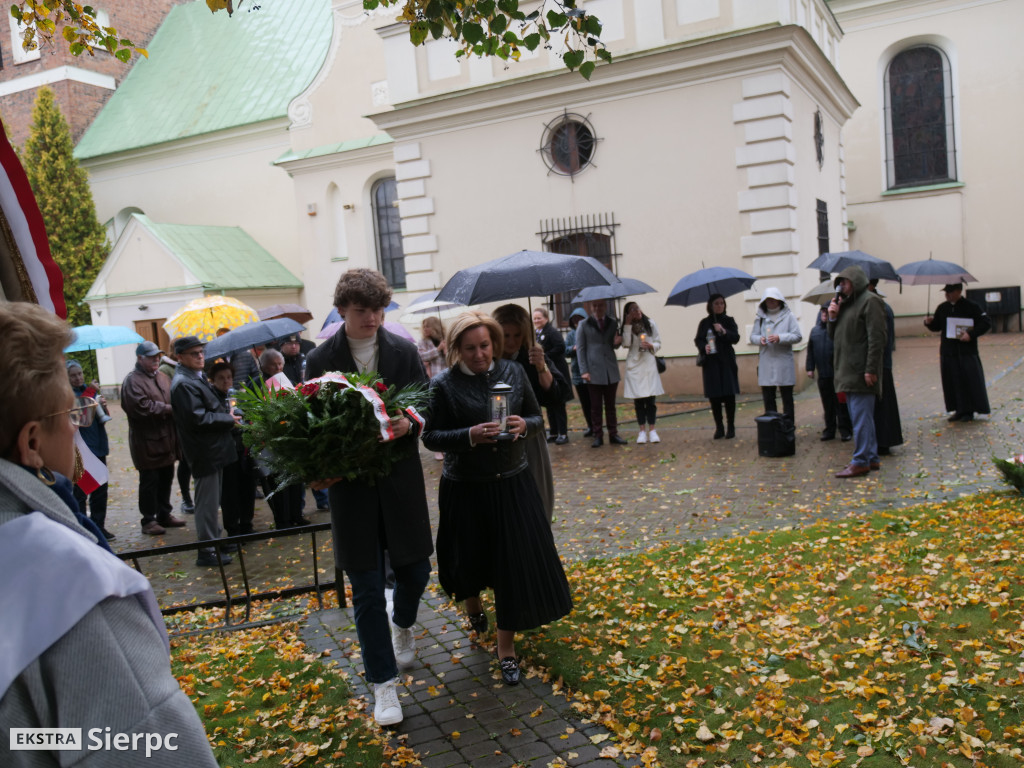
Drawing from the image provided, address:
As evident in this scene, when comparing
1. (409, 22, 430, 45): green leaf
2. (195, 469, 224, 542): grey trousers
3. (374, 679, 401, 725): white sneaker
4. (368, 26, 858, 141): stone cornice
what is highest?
(368, 26, 858, 141): stone cornice

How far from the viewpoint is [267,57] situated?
30594mm

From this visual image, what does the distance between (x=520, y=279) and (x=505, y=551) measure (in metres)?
3.15

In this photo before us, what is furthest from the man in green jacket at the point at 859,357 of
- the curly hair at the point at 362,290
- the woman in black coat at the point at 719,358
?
the curly hair at the point at 362,290

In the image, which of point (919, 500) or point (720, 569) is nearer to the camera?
point (720, 569)

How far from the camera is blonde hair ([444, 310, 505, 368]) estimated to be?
473 centimetres

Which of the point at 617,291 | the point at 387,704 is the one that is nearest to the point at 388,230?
the point at 617,291

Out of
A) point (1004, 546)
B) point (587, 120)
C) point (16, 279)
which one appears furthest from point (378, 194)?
point (16, 279)

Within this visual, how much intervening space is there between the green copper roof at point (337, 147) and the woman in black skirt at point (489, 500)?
19.9 meters

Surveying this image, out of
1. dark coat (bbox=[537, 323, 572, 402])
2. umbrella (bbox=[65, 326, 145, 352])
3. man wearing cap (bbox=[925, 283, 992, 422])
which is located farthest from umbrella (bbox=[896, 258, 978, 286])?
umbrella (bbox=[65, 326, 145, 352])

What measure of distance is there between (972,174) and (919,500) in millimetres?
18530

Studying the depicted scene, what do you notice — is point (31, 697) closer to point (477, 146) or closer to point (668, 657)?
point (668, 657)

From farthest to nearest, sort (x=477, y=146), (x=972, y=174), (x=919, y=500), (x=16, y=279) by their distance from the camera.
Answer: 1. (x=972, y=174)
2. (x=477, y=146)
3. (x=919, y=500)
4. (x=16, y=279)

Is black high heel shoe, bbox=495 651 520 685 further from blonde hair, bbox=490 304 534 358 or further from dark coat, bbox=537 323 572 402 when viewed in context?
dark coat, bbox=537 323 572 402

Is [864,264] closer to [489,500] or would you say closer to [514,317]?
[514,317]
